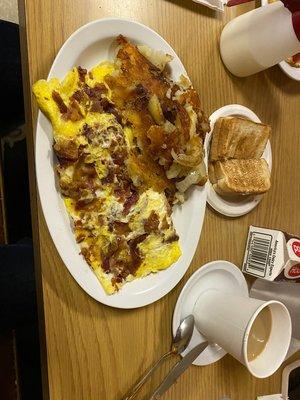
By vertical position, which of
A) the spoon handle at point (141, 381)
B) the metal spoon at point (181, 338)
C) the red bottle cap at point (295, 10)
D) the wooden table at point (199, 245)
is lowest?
the spoon handle at point (141, 381)

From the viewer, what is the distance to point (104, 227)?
852 mm

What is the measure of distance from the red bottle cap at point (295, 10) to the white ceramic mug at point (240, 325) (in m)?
0.58

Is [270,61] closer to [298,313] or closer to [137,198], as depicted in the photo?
[137,198]

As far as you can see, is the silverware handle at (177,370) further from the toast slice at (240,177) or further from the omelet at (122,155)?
the toast slice at (240,177)

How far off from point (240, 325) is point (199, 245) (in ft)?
0.72

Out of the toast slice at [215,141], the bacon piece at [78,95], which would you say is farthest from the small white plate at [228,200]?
the bacon piece at [78,95]

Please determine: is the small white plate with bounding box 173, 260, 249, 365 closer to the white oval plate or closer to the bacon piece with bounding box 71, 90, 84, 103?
the white oval plate

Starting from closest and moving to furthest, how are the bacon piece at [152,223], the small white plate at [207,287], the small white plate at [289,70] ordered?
the bacon piece at [152,223]
the small white plate at [207,287]
the small white plate at [289,70]

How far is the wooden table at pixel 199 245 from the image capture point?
802mm

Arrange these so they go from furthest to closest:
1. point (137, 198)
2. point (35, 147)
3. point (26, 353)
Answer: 1. point (26, 353)
2. point (137, 198)
3. point (35, 147)

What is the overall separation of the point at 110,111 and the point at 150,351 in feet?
1.71

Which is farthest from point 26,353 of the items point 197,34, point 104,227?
point 197,34

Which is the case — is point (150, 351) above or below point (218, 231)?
below

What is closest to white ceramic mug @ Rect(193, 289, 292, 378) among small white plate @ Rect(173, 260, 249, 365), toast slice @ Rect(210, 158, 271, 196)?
small white plate @ Rect(173, 260, 249, 365)
